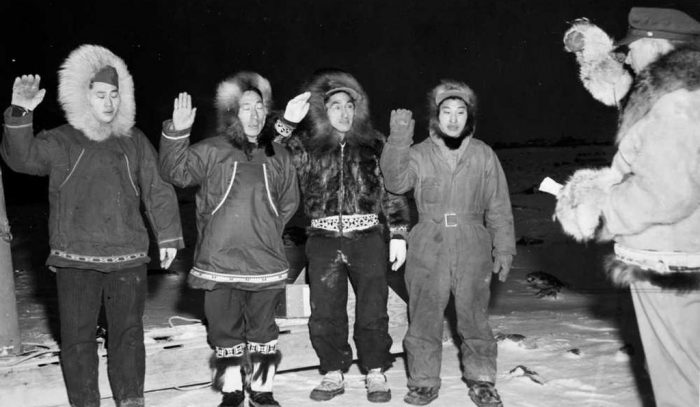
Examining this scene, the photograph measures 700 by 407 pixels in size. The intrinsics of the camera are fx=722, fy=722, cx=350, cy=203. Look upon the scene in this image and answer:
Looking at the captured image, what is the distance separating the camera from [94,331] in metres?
3.64

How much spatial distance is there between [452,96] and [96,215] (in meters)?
1.99

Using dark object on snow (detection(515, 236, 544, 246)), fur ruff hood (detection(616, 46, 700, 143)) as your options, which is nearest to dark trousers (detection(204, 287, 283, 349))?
fur ruff hood (detection(616, 46, 700, 143))

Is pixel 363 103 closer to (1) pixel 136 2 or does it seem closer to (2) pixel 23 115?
(2) pixel 23 115

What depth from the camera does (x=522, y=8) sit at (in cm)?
A: 2248

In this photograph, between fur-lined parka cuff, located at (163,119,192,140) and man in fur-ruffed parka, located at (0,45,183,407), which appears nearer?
man in fur-ruffed parka, located at (0,45,183,407)

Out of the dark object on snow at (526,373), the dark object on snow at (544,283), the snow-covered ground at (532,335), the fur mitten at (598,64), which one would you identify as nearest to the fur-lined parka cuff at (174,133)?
the snow-covered ground at (532,335)

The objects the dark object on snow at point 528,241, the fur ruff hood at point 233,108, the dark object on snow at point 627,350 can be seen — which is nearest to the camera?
the fur ruff hood at point 233,108

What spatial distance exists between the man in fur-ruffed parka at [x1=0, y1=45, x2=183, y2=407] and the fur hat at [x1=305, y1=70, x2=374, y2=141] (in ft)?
3.12

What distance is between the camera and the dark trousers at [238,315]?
3801 mm

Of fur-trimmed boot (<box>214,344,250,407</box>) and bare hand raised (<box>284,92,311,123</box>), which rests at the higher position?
bare hand raised (<box>284,92,311,123</box>)

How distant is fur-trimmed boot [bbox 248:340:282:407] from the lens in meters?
3.87

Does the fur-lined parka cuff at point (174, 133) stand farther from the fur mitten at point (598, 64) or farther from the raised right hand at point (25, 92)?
the fur mitten at point (598, 64)

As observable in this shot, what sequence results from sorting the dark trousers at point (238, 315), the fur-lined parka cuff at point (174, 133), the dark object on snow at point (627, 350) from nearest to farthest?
the fur-lined parka cuff at point (174, 133), the dark trousers at point (238, 315), the dark object on snow at point (627, 350)

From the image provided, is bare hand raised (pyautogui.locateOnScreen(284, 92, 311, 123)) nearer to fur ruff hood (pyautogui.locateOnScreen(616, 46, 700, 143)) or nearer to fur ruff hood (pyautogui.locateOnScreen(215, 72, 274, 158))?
fur ruff hood (pyautogui.locateOnScreen(215, 72, 274, 158))
